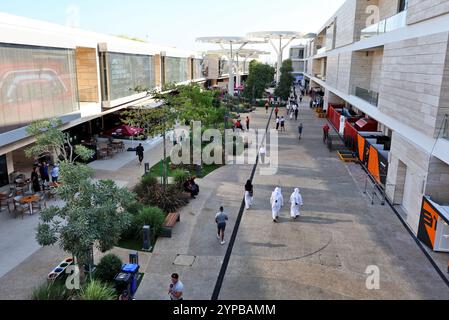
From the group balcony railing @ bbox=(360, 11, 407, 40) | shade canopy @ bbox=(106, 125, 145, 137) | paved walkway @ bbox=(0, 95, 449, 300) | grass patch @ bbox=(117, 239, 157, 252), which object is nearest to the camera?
paved walkway @ bbox=(0, 95, 449, 300)

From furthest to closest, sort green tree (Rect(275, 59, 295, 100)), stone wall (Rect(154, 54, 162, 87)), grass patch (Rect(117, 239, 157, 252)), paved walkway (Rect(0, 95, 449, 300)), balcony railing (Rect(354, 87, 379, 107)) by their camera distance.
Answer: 1. green tree (Rect(275, 59, 295, 100))
2. stone wall (Rect(154, 54, 162, 87))
3. balcony railing (Rect(354, 87, 379, 107))
4. grass patch (Rect(117, 239, 157, 252))
5. paved walkway (Rect(0, 95, 449, 300))

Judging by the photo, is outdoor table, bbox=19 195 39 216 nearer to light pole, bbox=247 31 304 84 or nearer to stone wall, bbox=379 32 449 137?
stone wall, bbox=379 32 449 137

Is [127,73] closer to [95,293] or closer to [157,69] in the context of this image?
[157,69]

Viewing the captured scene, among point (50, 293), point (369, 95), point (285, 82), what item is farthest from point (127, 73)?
point (285, 82)

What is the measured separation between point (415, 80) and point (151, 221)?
35.0 ft

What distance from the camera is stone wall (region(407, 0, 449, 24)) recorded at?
38.2ft

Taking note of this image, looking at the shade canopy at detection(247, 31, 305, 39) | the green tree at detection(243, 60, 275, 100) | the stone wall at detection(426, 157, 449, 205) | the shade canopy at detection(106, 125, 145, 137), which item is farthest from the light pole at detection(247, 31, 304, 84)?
the stone wall at detection(426, 157, 449, 205)

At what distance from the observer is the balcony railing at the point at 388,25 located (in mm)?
15889

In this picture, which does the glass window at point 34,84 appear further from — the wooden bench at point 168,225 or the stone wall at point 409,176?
the stone wall at point 409,176

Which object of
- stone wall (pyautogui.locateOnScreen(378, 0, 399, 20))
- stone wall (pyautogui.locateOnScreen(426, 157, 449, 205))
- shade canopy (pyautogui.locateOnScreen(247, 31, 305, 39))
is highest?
shade canopy (pyautogui.locateOnScreen(247, 31, 305, 39))

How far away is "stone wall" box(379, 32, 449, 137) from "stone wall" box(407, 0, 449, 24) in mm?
697

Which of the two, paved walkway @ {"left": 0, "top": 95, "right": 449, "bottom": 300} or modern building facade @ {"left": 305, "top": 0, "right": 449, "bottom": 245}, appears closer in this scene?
paved walkway @ {"left": 0, "top": 95, "right": 449, "bottom": 300}

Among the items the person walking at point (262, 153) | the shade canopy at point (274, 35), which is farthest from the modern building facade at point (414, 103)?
the shade canopy at point (274, 35)

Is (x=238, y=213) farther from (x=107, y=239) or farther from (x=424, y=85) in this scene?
(x=424, y=85)
